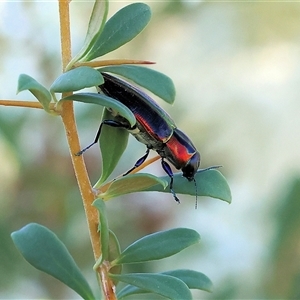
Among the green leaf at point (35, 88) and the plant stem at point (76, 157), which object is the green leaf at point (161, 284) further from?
the green leaf at point (35, 88)

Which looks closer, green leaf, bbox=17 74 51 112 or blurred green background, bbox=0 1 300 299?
green leaf, bbox=17 74 51 112

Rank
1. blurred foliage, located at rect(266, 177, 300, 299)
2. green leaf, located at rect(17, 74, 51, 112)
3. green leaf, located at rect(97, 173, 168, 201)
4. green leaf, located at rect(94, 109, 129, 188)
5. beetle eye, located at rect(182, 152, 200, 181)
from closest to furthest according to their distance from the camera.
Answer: green leaf, located at rect(17, 74, 51, 112) → green leaf, located at rect(97, 173, 168, 201) → green leaf, located at rect(94, 109, 129, 188) → beetle eye, located at rect(182, 152, 200, 181) → blurred foliage, located at rect(266, 177, 300, 299)

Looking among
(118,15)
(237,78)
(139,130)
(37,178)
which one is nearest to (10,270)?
(37,178)

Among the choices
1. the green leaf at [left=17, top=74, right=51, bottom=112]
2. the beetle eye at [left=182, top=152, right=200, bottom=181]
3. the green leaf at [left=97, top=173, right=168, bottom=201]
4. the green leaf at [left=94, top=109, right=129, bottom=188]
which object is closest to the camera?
the green leaf at [left=17, top=74, right=51, bottom=112]

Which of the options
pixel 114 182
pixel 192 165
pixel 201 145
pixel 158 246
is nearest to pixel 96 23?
pixel 114 182

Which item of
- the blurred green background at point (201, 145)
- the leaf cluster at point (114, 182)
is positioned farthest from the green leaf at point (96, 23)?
the blurred green background at point (201, 145)

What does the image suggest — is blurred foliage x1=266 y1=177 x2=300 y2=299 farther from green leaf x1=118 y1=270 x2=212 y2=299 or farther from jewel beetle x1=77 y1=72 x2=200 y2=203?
green leaf x1=118 y1=270 x2=212 y2=299

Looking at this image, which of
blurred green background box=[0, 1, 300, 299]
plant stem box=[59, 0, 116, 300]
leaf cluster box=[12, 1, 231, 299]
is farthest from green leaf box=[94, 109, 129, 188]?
blurred green background box=[0, 1, 300, 299]

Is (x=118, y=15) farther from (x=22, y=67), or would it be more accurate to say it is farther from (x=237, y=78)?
(x=237, y=78)
